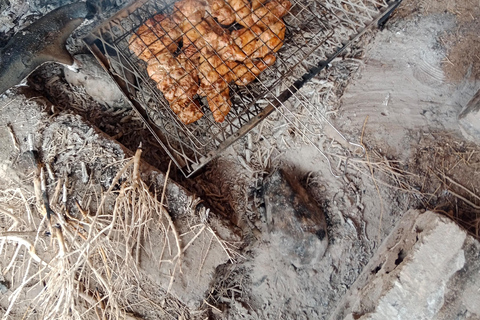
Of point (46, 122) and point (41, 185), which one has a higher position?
point (46, 122)

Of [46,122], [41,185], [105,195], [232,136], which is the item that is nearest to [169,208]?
[105,195]

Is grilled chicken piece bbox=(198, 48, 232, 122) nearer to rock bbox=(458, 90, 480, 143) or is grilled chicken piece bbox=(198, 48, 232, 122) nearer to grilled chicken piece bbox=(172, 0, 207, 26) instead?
grilled chicken piece bbox=(172, 0, 207, 26)

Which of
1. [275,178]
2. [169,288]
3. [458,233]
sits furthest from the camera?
[275,178]

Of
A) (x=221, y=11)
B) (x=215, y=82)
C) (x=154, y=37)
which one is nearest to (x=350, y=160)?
(x=215, y=82)

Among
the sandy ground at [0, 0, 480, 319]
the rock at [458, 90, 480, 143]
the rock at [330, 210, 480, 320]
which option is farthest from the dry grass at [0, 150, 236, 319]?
the rock at [458, 90, 480, 143]

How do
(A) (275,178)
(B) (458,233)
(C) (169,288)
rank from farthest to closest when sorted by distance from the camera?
(A) (275,178), (C) (169,288), (B) (458,233)

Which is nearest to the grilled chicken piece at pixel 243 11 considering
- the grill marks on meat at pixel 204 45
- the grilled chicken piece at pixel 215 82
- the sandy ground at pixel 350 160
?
the grill marks on meat at pixel 204 45

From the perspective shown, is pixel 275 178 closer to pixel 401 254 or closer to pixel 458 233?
pixel 401 254
